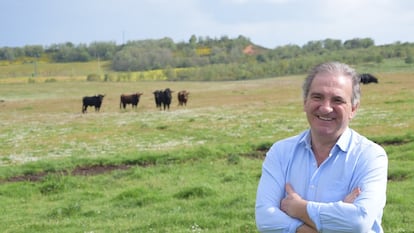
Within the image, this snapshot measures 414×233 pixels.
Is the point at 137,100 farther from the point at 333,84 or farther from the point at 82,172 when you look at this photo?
the point at 333,84

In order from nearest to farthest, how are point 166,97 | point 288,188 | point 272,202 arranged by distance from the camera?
point 288,188 < point 272,202 < point 166,97

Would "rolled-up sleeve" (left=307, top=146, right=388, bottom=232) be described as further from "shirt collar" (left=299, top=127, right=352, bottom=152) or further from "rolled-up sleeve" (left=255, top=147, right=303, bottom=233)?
"rolled-up sleeve" (left=255, top=147, right=303, bottom=233)

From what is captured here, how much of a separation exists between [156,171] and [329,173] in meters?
13.5

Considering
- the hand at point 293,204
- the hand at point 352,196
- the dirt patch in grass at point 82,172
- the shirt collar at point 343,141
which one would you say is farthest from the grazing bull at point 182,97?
the hand at point 352,196

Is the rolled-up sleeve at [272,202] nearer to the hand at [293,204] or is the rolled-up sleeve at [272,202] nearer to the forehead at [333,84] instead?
the hand at [293,204]

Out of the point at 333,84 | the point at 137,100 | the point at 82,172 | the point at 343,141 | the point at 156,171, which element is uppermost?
the point at 333,84

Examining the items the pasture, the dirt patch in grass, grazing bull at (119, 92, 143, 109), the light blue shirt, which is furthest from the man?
grazing bull at (119, 92, 143, 109)

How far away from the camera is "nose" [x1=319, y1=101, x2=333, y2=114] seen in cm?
438

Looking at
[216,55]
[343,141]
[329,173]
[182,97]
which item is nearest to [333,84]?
[343,141]

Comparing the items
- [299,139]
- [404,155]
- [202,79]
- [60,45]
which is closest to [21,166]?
[404,155]

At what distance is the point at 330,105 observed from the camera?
14.4 ft

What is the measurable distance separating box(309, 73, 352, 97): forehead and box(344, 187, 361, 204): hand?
28.5 inches

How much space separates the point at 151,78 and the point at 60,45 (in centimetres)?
7879

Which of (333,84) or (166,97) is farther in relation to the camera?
(166,97)
